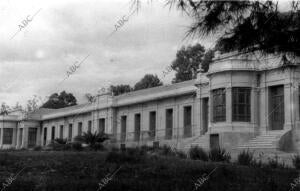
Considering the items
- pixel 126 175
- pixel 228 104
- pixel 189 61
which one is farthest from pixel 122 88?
pixel 126 175

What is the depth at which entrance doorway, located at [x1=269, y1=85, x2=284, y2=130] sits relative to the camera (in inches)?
1185

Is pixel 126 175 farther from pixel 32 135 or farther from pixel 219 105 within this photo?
pixel 32 135

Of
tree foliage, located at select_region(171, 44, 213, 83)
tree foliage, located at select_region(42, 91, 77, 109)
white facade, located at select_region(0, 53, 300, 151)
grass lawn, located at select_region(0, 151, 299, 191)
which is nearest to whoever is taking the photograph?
grass lawn, located at select_region(0, 151, 299, 191)

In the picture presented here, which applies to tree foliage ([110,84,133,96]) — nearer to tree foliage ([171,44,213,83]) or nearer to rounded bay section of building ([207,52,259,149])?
tree foliage ([171,44,213,83])

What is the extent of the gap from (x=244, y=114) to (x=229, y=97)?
4.35ft

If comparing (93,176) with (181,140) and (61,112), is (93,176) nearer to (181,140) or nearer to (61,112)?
(181,140)

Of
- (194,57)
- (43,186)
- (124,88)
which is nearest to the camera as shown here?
(43,186)

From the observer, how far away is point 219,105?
31.6 meters

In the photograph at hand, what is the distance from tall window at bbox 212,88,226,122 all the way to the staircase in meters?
2.49

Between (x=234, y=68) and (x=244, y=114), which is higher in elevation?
(x=234, y=68)

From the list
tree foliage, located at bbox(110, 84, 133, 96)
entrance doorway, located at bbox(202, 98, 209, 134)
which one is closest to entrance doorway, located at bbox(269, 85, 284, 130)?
entrance doorway, located at bbox(202, 98, 209, 134)

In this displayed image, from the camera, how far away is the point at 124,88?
67.9m

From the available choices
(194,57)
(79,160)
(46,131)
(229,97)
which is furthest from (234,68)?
(46,131)

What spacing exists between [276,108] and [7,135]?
1727 inches
